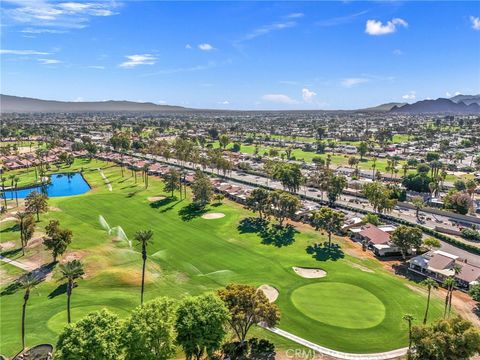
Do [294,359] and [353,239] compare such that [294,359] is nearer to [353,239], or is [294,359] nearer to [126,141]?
[353,239]

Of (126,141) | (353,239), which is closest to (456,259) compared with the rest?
(353,239)

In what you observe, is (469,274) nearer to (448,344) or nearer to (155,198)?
(448,344)

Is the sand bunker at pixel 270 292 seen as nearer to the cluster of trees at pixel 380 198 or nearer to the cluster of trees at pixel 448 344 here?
the cluster of trees at pixel 448 344

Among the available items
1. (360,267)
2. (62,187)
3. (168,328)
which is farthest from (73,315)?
(62,187)

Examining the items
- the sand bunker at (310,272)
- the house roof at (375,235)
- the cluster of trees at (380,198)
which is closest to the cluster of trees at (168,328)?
the sand bunker at (310,272)

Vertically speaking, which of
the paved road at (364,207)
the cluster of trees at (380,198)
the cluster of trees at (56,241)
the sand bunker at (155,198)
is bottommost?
the sand bunker at (155,198)

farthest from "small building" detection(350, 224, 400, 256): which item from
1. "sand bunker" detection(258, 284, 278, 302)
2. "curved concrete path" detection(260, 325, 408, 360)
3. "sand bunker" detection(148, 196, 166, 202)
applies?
"sand bunker" detection(148, 196, 166, 202)
